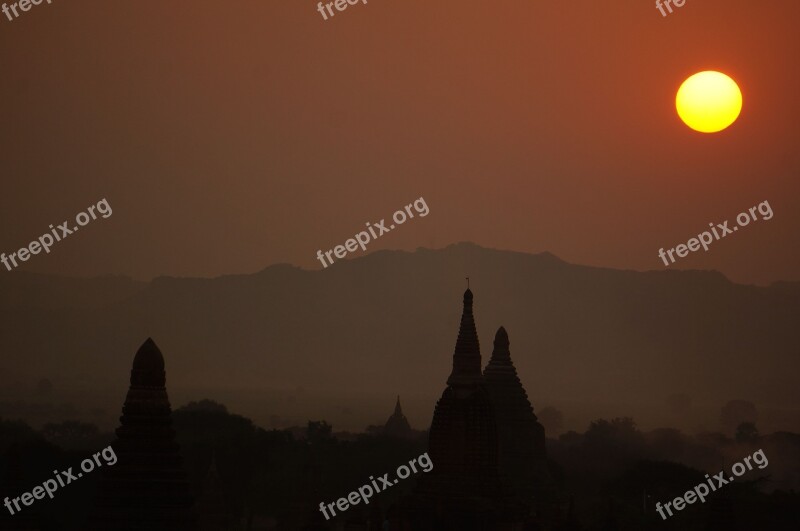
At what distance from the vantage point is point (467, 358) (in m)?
55.6

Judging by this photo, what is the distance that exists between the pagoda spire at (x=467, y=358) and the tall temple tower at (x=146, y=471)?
17.7m

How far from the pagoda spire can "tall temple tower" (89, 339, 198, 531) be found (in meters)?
17.7

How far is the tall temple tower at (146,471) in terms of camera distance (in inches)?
1485

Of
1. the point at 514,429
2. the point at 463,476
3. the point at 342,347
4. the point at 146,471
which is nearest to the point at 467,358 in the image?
the point at 463,476

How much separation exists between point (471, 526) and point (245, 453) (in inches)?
1809

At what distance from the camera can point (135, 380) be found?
128ft

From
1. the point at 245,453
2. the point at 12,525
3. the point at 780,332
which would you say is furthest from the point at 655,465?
the point at 780,332

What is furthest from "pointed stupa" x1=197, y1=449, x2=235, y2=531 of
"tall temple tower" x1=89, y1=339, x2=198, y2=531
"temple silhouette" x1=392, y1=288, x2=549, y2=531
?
"tall temple tower" x1=89, y1=339, x2=198, y2=531

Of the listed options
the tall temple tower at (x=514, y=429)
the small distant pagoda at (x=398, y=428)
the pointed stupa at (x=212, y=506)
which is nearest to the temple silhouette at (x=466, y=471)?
the tall temple tower at (x=514, y=429)

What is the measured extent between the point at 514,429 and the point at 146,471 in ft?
104

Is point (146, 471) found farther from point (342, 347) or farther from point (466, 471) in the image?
point (342, 347)

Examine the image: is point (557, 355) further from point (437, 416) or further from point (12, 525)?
point (12, 525)

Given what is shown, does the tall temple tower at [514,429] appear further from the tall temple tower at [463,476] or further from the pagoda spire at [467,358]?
the tall temple tower at [463,476]

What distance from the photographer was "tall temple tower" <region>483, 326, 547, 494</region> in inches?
2653
